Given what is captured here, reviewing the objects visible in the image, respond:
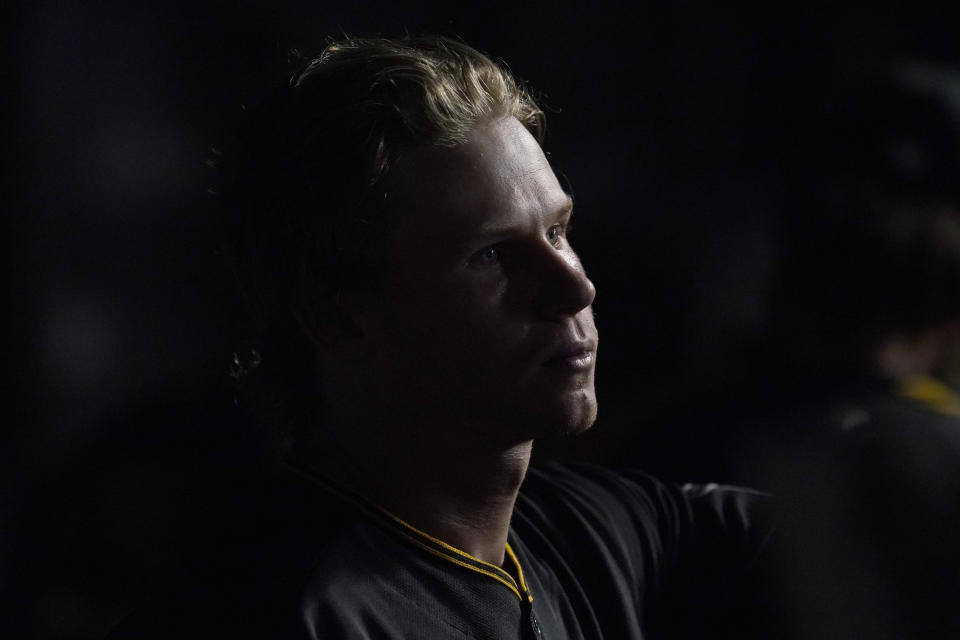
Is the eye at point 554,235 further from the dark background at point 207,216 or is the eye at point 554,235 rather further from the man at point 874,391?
the dark background at point 207,216

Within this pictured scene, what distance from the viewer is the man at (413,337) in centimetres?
75

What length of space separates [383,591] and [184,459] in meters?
0.81

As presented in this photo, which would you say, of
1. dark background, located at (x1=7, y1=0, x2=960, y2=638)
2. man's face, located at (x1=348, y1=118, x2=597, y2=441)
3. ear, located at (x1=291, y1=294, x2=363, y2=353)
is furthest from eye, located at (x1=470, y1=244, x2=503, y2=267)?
dark background, located at (x1=7, y1=0, x2=960, y2=638)

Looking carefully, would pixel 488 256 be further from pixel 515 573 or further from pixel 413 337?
pixel 515 573

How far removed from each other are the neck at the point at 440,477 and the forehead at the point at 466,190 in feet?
0.52

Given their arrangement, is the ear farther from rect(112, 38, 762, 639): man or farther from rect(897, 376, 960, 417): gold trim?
rect(897, 376, 960, 417): gold trim

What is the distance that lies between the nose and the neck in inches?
4.3

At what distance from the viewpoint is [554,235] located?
83 centimetres

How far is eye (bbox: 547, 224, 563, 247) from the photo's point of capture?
32.5 inches

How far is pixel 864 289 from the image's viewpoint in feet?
3.50

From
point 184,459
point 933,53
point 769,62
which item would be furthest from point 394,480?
point 769,62

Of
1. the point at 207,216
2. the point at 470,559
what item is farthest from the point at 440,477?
the point at 207,216

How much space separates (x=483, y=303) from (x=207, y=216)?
1053 mm

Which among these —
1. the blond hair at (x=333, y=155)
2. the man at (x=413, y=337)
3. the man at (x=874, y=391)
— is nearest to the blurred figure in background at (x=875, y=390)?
the man at (x=874, y=391)
